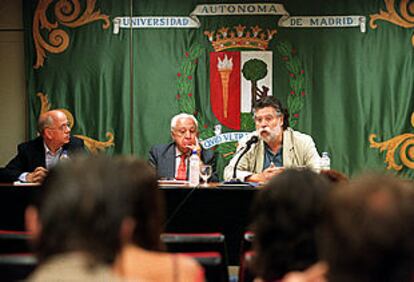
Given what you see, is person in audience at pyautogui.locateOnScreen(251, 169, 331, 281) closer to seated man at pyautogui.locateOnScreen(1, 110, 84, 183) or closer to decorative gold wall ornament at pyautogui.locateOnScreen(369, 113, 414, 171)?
seated man at pyautogui.locateOnScreen(1, 110, 84, 183)

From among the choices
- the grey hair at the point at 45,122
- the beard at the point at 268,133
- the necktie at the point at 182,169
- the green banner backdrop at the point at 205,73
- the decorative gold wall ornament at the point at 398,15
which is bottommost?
the necktie at the point at 182,169

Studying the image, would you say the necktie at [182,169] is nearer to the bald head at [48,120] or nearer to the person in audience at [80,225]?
the bald head at [48,120]

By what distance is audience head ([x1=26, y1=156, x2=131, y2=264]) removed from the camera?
123cm

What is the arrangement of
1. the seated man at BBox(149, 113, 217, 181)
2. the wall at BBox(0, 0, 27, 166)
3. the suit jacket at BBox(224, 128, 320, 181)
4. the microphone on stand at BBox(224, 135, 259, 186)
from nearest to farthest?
the microphone on stand at BBox(224, 135, 259, 186), the suit jacket at BBox(224, 128, 320, 181), the seated man at BBox(149, 113, 217, 181), the wall at BBox(0, 0, 27, 166)

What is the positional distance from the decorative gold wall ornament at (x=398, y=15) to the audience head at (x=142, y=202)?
198 inches

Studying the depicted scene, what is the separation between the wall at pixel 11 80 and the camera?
6316 millimetres

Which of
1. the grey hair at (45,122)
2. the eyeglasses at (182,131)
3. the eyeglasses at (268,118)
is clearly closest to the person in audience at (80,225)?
the eyeglasses at (268,118)

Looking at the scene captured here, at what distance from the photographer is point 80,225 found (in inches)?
48.4

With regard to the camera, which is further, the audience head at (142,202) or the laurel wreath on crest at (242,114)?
the laurel wreath on crest at (242,114)

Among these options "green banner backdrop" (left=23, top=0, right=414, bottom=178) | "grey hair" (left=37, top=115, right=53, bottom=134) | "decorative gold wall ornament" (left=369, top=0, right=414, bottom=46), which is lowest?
"grey hair" (left=37, top=115, right=53, bottom=134)

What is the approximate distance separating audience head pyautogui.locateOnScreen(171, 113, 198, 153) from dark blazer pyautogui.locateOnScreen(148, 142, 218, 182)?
81 millimetres

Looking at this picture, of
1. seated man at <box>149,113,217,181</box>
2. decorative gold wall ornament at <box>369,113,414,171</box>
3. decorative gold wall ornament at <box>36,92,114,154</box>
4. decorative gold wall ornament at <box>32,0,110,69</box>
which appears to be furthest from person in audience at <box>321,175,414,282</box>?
decorative gold wall ornament at <box>32,0,110,69</box>

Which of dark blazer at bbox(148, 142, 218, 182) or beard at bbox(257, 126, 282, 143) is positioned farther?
dark blazer at bbox(148, 142, 218, 182)

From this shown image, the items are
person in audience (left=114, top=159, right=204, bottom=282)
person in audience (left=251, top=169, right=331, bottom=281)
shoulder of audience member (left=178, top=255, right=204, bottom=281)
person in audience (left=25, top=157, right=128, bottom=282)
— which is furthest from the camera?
person in audience (left=251, top=169, right=331, bottom=281)
